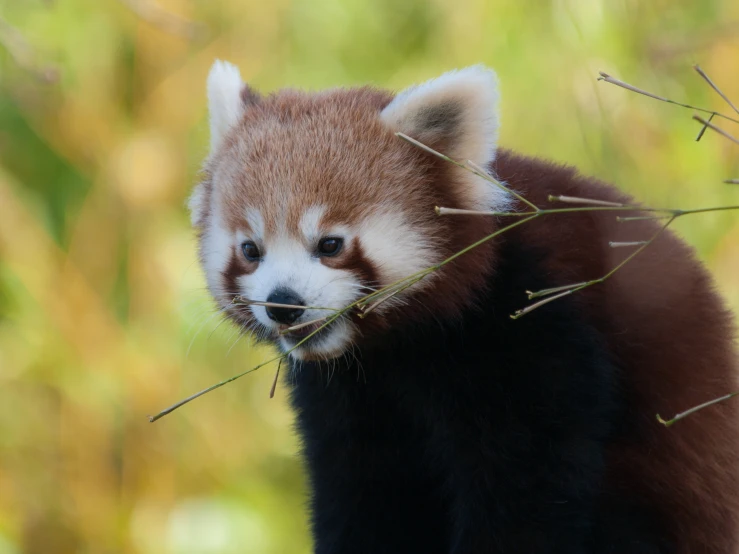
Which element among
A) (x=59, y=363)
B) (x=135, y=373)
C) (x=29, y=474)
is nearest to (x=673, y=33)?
(x=135, y=373)

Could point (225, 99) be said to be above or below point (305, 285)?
above

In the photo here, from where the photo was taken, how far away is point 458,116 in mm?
2029

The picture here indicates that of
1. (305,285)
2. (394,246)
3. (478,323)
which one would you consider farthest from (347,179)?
(478,323)

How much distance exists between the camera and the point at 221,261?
213cm

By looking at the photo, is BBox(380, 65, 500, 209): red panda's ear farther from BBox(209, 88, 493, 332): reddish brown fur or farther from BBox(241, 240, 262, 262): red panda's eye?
BBox(241, 240, 262, 262): red panda's eye

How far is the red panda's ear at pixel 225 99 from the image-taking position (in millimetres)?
2262

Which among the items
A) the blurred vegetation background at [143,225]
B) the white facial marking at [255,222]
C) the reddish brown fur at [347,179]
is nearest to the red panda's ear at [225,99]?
the reddish brown fur at [347,179]

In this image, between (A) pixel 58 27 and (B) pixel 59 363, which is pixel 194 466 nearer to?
(B) pixel 59 363

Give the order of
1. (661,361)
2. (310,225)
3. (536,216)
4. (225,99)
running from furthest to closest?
(225,99)
(661,361)
(310,225)
(536,216)

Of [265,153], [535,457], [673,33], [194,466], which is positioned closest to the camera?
[535,457]

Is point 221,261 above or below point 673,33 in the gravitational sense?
below

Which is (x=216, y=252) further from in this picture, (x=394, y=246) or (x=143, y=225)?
(x=143, y=225)

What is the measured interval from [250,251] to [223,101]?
1.46 ft

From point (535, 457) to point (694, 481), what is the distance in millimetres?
411
